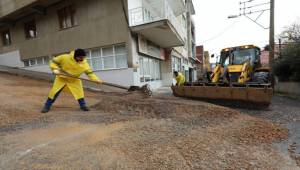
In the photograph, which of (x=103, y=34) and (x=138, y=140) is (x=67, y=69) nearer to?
(x=138, y=140)

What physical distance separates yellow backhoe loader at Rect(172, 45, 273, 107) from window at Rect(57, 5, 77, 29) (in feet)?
31.4

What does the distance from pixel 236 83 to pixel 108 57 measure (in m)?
8.38

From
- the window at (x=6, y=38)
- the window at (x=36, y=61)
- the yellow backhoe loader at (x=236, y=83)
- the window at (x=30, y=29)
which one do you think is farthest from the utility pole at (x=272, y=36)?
the window at (x=6, y=38)

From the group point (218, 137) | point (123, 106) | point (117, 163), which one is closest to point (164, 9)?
point (123, 106)

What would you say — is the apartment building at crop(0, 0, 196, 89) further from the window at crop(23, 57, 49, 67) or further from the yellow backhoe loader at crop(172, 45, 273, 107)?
the yellow backhoe loader at crop(172, 45, 273, 107)

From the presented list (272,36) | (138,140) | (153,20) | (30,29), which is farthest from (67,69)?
(30,29)

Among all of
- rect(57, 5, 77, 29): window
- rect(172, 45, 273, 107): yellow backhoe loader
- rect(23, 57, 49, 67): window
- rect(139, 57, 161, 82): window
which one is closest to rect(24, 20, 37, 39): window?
rect(23, 57, 49, 67): window

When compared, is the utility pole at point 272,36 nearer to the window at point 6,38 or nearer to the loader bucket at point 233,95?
the loader bucket at point 233,95

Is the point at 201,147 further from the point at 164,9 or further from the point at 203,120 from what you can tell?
the point at 164,9

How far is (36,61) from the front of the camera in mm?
17953

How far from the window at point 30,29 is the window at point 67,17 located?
3.86 m

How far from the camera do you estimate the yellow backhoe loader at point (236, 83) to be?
7070 mm

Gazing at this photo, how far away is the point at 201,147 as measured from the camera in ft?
11.9

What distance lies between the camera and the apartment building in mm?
12391
